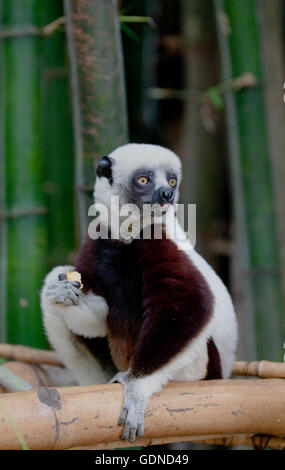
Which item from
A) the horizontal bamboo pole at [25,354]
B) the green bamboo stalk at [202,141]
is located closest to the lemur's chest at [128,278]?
the horizontal bamboo pole at [25,354]

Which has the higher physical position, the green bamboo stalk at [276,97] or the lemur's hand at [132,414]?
the green bamboo stalk at [276,97]

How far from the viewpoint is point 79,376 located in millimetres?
1969

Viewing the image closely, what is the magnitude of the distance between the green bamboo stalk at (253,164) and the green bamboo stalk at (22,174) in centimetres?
66

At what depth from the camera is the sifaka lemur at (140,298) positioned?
1.70 m

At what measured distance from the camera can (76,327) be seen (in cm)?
189

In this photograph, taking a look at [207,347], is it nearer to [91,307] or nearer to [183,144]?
[91,307]

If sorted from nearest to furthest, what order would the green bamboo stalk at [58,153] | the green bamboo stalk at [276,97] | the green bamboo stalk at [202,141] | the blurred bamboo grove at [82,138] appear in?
1. the blurred bamboo grove at [82,138]
2. the green bamboo stalk at [58,153]
3. the green bamboo stalk at [276,97]
4. the green bamboo stalk at [202,141]

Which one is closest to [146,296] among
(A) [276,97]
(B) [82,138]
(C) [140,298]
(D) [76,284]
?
(C) [140,298]

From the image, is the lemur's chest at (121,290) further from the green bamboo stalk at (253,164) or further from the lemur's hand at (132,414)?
the green bamboo stalk at (253,164)

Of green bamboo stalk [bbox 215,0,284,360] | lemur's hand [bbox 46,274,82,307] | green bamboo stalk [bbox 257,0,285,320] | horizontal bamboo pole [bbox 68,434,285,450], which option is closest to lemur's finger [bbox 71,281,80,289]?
lemur's hand [bbox 46,274,82,307]

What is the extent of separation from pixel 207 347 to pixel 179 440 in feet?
0.95

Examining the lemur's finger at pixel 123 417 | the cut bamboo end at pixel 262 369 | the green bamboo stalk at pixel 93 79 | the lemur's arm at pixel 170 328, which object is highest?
the green bamboo stalk at pixel 93 79

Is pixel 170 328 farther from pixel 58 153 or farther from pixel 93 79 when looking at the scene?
pixel 58 153
